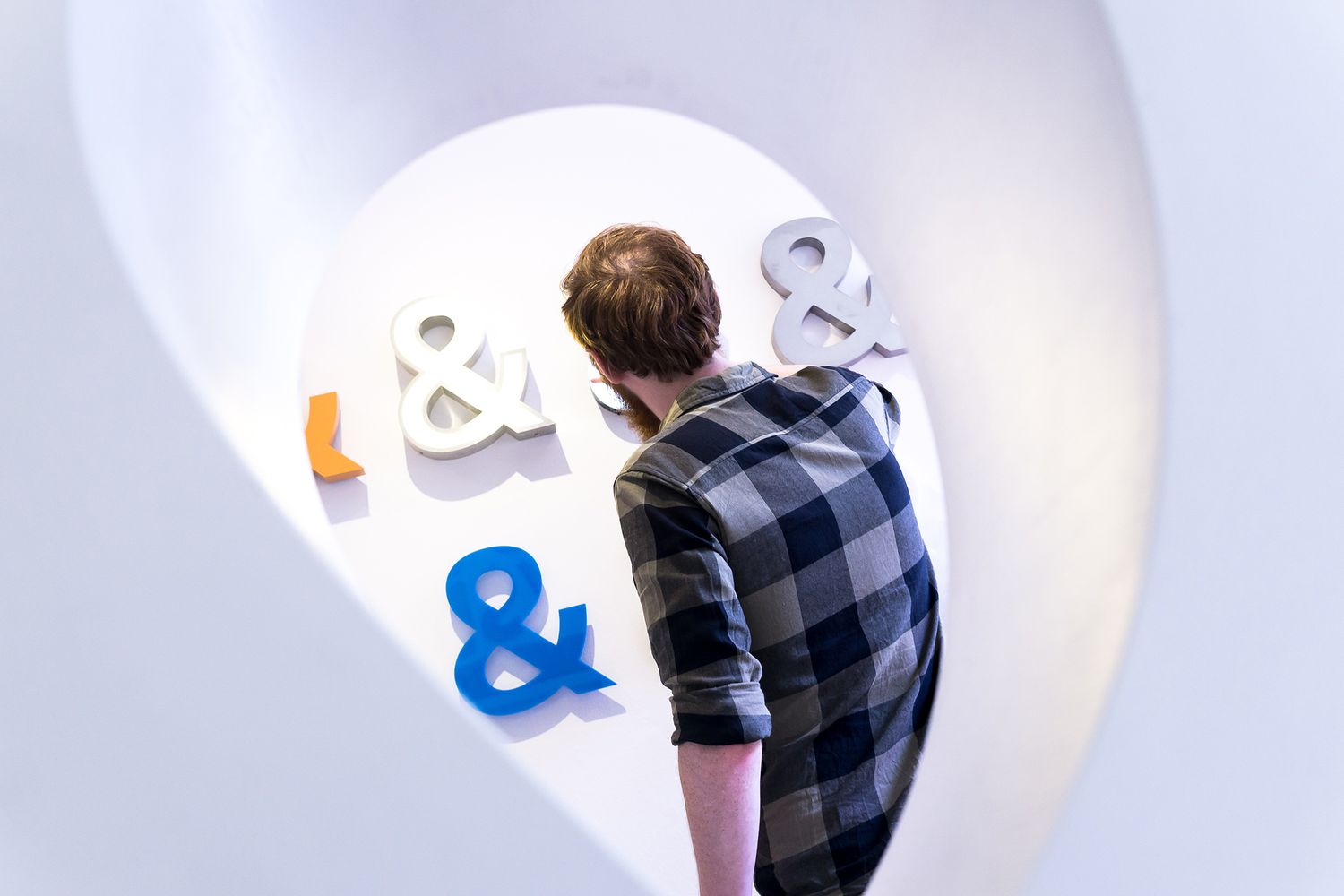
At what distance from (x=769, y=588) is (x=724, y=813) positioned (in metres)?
0.19

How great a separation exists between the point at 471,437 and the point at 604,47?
1863 millimetres

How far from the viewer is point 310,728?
289 mm

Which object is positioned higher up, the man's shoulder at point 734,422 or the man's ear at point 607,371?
the man's ear at point 607,371

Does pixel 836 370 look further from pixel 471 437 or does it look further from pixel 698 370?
pixel 471 437

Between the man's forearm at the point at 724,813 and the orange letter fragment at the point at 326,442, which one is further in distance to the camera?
the orange letter fragment at the point at 326,442

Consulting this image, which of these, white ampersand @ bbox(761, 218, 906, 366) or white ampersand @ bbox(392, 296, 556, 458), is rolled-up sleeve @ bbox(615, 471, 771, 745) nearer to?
white ampersand @ bbox(392, 296, 556, 458)

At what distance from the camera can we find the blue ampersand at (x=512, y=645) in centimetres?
237

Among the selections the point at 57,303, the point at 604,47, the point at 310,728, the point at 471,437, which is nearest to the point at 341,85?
the point at 604,47

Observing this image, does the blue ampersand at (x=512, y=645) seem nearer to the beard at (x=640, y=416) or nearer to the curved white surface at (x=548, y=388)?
the curved white surface at (x=548, y=388)

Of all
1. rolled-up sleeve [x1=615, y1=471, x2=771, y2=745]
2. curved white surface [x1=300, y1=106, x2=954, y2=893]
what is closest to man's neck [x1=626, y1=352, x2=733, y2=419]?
rolled-up sleeve [x1=615, y1=471, x2=771, y2=745]

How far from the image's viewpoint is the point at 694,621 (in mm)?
789

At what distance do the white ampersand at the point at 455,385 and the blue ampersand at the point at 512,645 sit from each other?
12.1 inches

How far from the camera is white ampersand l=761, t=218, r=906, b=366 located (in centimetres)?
266

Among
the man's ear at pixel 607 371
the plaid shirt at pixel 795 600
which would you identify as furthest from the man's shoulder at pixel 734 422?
the man's ear at pixel 607 371
